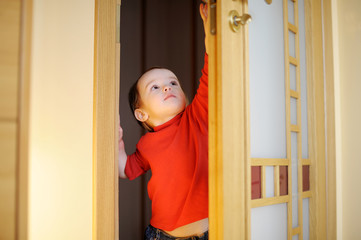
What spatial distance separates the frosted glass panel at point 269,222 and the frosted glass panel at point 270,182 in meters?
0.05

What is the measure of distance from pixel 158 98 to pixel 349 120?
1.05 metres

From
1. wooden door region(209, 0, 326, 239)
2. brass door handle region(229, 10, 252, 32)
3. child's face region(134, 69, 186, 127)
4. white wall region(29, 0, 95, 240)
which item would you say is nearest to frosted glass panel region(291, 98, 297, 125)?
wooden door region(209, 0, 326, 239)

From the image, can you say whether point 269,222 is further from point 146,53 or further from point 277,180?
point 146,53

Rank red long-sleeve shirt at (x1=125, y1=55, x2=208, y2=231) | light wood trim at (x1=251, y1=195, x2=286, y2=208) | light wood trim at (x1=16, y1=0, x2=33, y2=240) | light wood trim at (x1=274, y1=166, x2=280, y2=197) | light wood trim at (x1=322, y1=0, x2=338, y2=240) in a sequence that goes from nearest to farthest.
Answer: light wood trim at (x1=16, y1=0, x2=33, y2=240) → light wood trim at (x1=251, y1=195, x2=286, y2=208) → light wood trim at (x1=274, y1=166, x2=280, y2=197) → light wood trim at (x1=322, y1=0, x2=338, y2=240) → red long-sleeve shirt at (x1=125, y1=55, x2=208, y2=231)

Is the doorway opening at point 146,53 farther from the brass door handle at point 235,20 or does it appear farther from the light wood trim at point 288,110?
the brass door handle at point 235,20

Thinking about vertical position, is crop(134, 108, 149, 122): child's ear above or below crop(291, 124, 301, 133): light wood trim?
above

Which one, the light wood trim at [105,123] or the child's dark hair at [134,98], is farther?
the child's dark hair at [134,98]

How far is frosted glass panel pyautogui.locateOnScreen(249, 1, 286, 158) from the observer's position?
47.7 inches

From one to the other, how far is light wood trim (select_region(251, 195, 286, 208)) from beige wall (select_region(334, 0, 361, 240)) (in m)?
Answer: 0.60

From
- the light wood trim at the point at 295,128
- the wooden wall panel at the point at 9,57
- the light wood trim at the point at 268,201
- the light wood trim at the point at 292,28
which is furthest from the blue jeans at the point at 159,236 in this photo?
the wooden wall panel at the point at 9,57

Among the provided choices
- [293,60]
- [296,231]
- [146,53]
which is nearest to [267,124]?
[293,60]

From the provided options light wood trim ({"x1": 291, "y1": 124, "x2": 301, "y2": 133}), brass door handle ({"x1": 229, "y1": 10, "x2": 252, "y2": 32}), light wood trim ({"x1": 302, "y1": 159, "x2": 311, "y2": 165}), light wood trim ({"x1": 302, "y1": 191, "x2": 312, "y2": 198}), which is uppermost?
brass door handle ({"x1": 229, "y1": 10, "x2": 252, "y2": 32})

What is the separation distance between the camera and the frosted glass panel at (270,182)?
4.12ft

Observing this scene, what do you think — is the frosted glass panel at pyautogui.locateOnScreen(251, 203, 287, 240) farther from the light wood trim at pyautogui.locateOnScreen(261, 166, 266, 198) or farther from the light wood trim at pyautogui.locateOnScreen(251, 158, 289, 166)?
the light wood trim at pyautogui.locateOnScreen(251, 158, 289, 166)
